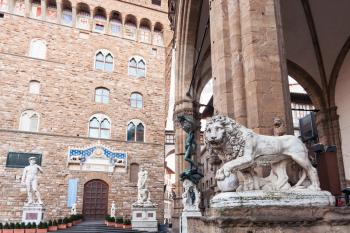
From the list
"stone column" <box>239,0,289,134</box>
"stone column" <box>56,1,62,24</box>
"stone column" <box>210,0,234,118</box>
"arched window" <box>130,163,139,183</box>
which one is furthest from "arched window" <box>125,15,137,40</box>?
"stone column" <box>239,0,289,134</box>

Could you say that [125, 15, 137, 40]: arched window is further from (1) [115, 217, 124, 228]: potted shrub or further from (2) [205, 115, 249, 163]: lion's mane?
(2) [205, 115, 249, 163]: lion's mane

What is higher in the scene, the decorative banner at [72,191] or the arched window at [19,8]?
the arched window at [19,8]

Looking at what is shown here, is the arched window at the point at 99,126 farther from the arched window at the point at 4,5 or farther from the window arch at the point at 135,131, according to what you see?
the arched window at the point at 4,5

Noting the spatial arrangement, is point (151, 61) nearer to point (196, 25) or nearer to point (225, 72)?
point (196, 25)

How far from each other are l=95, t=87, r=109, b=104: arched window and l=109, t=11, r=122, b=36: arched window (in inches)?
174

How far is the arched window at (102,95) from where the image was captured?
20.8 metres

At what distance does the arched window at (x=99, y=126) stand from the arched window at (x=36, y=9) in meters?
7.80

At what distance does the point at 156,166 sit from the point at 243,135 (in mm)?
18075

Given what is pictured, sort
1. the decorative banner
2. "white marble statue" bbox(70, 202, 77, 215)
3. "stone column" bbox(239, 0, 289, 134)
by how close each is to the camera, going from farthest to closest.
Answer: the decorative banner, "white marble statue" bbox(70, 202, 77, 215), "stone column" bbox(239, 0, 289, 134)

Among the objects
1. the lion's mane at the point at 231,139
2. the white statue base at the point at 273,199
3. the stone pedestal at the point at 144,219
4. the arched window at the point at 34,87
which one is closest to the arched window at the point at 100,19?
the arched window at the point at 34,87

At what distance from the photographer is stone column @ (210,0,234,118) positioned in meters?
4.38

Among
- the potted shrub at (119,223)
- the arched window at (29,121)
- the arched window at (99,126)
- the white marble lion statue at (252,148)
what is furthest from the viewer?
the arched window at (99,126)

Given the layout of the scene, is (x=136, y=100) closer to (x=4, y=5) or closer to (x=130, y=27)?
(x=130, y=27)

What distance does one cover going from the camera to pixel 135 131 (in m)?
21.1
